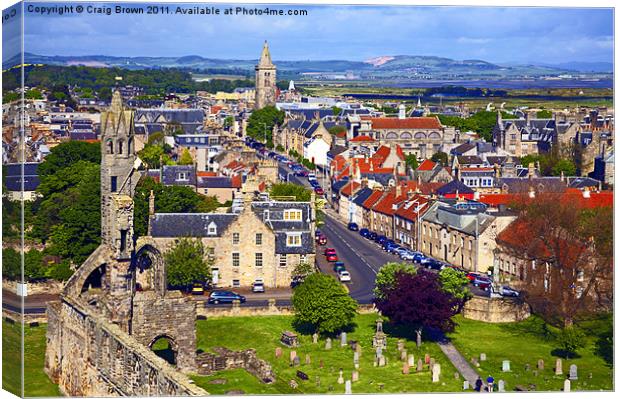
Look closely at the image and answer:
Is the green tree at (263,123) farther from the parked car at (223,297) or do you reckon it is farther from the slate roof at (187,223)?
the parked car at (223,297)

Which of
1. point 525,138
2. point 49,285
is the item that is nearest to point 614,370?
point 49,285

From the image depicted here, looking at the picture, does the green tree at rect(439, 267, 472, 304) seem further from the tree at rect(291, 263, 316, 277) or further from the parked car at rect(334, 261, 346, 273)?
the parked car at rect(334, 261, 346, 273)

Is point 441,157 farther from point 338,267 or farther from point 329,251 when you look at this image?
point 338,267

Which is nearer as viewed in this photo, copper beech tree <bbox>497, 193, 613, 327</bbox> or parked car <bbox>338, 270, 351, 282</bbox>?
copper beech tree <bbox>497, 193, 613, 327</bbox>

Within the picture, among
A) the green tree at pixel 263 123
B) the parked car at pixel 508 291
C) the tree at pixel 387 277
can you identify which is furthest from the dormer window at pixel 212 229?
the green tree at pixel 263 123

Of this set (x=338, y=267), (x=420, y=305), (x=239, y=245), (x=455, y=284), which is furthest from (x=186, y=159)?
(x=420, y=305)

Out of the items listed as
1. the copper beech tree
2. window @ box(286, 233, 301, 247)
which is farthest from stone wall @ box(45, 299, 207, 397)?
the copper beech tree

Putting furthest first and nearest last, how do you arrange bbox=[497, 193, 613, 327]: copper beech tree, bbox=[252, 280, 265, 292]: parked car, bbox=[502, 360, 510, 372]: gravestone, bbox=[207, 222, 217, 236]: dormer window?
1. bbox=[207, 222, 217, 236]: dormer window
2. bbox=[252, 280, 265, 292]: parked car
3. bbox=[497, 193, 613, 327]: copper beech tree
4. bbox=[502, 360, 510, 372]: gravestone
